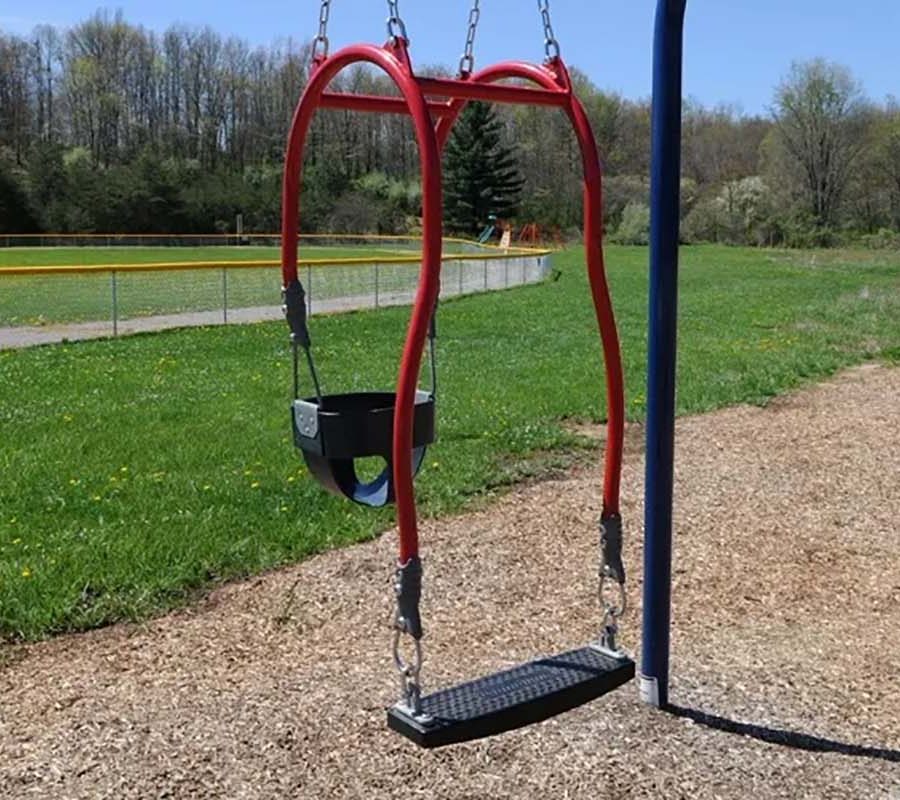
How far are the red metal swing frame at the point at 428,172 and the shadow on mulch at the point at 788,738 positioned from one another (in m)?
0.79

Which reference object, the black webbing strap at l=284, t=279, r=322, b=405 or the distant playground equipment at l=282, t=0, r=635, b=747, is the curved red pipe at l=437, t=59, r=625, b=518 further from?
the black webbing strap at l=284, t=279, r=322, b=405

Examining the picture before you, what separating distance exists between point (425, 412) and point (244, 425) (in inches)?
194

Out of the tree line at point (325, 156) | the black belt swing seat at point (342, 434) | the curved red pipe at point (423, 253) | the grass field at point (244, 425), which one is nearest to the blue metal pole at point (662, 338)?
the black belt swing seat at point (342, 434)

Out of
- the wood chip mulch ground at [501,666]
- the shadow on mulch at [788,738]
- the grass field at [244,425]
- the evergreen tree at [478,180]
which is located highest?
the evergreen tree at [478,180]

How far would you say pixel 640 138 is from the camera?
248ft

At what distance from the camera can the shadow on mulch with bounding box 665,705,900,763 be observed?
3.37m

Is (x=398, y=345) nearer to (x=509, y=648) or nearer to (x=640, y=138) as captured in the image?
(x=509, y=648)

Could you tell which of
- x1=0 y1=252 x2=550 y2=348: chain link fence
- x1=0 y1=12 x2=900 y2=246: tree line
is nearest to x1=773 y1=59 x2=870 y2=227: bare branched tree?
x1=0 y1=12 x2=900 y2=246: tree line

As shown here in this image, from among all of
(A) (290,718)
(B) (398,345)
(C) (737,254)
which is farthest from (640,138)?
(A) (290,718)

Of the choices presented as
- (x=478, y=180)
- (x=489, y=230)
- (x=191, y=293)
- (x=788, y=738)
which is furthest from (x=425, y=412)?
(x=478, y=180)

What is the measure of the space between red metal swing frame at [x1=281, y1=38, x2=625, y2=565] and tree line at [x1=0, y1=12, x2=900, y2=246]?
53.9m

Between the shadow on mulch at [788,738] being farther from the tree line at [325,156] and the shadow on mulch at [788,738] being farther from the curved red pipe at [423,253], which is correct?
the tree line at [325,156]

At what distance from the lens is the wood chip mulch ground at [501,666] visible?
3166 millimetres

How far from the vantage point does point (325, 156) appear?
243 ft
